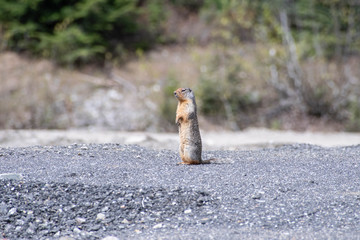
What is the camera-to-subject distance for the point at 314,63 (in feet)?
57.4

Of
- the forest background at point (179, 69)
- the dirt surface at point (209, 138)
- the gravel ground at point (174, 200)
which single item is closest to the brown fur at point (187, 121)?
the gravel ground at point (174, 200)

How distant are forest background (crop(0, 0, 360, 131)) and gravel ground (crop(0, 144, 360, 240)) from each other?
32.1 ft

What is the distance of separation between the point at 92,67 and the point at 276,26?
23.2 ft

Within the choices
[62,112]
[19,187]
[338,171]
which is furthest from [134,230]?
[62,112]

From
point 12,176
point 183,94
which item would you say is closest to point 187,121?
point 183,94

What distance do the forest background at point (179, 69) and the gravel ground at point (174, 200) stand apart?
32.1 ft

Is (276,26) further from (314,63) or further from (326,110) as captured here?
(326,110)

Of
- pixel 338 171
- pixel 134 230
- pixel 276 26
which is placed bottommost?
pixel 134 230

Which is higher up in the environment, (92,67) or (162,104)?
(92,67)

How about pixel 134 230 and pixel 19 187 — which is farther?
pixel 19 187

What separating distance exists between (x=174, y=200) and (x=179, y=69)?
13331 millimetres

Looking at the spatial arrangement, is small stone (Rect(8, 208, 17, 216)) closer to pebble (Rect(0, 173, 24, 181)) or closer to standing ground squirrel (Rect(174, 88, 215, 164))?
pebble (Rect(0, 173, 24, 181))

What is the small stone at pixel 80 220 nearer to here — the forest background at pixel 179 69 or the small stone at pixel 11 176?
the small stone at pixel 11 176

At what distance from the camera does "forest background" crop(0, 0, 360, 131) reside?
16453 mm
